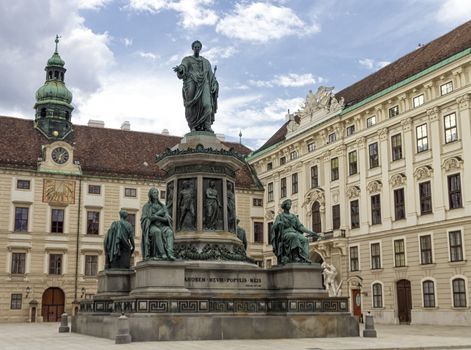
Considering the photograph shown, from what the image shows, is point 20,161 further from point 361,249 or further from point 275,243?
point 275,243

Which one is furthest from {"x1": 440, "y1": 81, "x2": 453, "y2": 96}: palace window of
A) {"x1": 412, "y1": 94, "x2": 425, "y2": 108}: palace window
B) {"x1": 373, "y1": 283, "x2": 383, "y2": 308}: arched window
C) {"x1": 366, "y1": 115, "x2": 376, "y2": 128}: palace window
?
{"x1": 373, "y1": 283, "x2": 383, "y2": 308}: arched window

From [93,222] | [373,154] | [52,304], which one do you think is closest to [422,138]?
[373,154]

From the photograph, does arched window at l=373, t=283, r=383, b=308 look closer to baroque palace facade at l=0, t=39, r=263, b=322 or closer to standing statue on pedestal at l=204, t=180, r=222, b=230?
baroque palace facade at l=0, t=39, r=263, b=322

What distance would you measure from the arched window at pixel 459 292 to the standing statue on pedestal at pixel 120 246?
21.6 metres

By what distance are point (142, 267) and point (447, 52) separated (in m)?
27.6

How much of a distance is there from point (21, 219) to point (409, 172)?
95.4 ft

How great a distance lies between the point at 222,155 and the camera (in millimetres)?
19516

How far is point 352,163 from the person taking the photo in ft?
149

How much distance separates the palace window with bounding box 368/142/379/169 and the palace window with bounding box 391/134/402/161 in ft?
5.38

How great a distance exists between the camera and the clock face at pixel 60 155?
51.6 meters

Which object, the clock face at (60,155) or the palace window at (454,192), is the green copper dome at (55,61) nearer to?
the clock face at (60,155)

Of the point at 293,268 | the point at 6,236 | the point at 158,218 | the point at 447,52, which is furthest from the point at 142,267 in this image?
the point at 6,236

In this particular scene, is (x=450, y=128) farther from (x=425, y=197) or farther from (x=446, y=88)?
(x=425, y=197)

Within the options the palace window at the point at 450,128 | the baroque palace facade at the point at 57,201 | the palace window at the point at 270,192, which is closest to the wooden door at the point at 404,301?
the palace window at the point at 450,128
